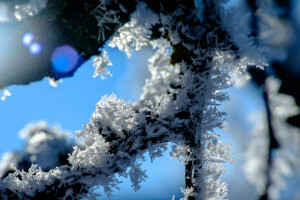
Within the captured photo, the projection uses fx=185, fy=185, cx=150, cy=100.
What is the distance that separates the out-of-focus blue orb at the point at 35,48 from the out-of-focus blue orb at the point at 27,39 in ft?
0.11

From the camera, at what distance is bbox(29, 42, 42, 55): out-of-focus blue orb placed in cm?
165

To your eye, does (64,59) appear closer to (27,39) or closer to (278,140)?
(27,39)

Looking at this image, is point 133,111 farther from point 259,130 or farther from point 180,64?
point 259,130

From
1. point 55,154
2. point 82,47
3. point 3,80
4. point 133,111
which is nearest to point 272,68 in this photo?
point 133,111

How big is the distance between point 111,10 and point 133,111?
44.0 inches

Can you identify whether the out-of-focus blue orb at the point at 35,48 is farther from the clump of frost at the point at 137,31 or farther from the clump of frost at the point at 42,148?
the clump of frost at the point at 42,148

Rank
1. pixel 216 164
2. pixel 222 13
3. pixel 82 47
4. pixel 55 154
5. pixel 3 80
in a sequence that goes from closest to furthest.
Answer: pixel 3 80, pixel 82 47, pixel 222 13, pixel 216 164, pixel 55 154

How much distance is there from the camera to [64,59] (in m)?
1.82

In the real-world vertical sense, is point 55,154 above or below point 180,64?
above

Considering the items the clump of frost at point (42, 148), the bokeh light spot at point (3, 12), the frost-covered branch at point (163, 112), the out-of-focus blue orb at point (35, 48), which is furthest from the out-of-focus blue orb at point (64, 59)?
the clump of frost at point (42, 148)

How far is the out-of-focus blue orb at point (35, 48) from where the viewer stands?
1.65 metres

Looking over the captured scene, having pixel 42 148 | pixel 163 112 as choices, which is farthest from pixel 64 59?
pixel 42 148

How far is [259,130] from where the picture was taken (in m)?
2.73

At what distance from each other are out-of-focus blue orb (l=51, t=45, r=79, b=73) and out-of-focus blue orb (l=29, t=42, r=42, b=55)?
0.12m
